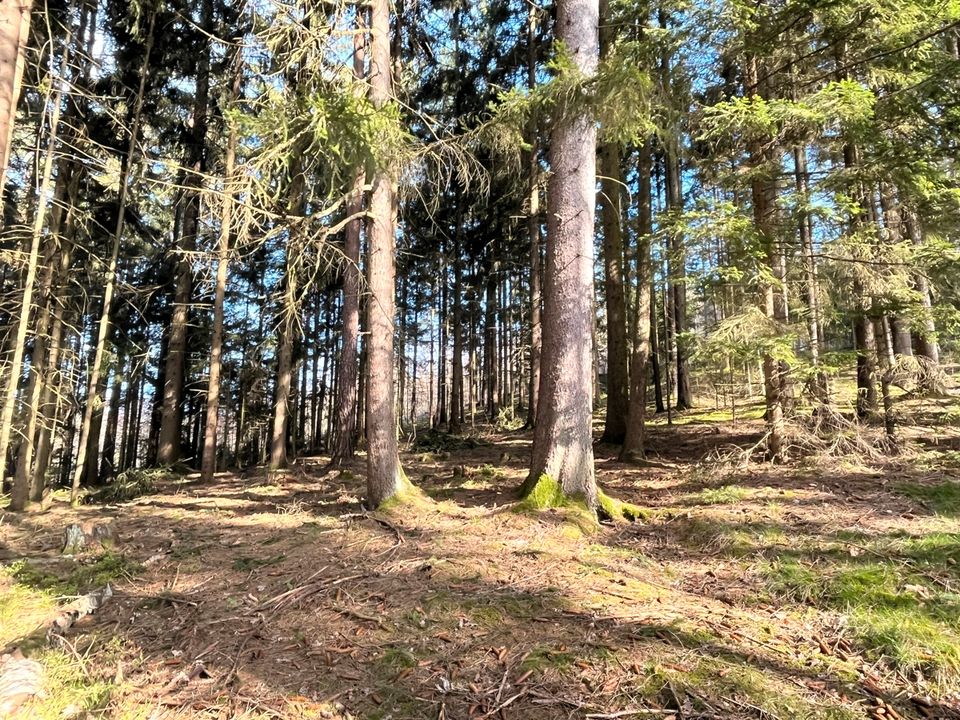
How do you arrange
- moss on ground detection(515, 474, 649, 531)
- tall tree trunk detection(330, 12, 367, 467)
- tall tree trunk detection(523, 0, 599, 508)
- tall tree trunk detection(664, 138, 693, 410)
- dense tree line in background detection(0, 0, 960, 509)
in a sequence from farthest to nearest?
tall tree trunk detection(330, 12, 367, 467) < tall tree trunk detection(664, 138, 693, 410) < tall tree trunk detection(523, 0, 599, 508) < moss on ground detection(515, 474, 649, 531) < dense tree line in background detection(0, 0, 960, 509)

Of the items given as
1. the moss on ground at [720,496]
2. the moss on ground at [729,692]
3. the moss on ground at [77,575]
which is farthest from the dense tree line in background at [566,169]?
the moss on ground at [729,692]

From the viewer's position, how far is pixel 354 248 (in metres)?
11.8

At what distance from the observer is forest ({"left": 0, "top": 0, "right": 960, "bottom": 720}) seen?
3.20 meters

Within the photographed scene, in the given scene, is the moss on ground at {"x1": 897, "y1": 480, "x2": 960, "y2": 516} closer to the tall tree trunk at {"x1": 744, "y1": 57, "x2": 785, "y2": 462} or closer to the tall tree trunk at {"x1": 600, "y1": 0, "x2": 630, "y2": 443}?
the tall tree trunk at {"x1": 744, "y1": 57, "x2": 785, "y2": 462}

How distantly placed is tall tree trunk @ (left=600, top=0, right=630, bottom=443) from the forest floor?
4.28 m

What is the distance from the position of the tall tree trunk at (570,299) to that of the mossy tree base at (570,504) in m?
0.03

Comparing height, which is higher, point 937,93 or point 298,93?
point 937,93

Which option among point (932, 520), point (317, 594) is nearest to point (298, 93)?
point (317, 594)

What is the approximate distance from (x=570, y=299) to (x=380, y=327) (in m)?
2.56

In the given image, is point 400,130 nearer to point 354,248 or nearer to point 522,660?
point 522,660

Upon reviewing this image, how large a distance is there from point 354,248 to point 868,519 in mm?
10434

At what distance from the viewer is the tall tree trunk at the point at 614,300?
10.7m

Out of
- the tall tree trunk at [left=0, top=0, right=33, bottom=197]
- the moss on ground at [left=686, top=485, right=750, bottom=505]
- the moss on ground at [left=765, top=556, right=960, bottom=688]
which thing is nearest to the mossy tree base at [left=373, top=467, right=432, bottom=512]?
the moss on ground at [left=686, top=485, right=750, bottom=505]

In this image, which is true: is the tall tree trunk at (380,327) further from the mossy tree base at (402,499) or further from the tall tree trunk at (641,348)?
the tall tree trunk at (641,348)
